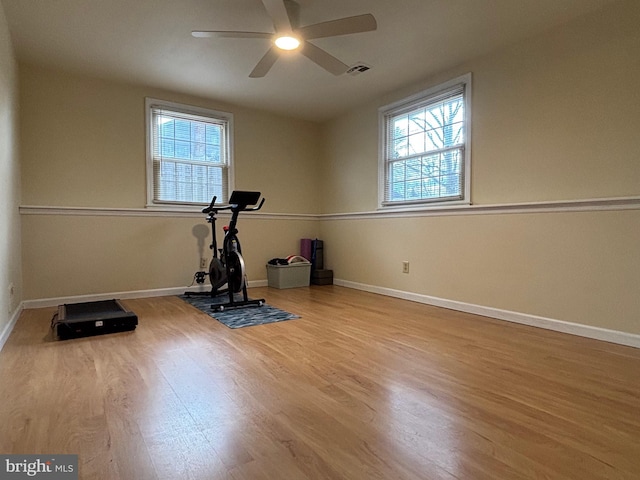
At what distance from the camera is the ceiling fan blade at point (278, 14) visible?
218 cm

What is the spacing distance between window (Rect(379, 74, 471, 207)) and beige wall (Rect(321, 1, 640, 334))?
0.42 feet

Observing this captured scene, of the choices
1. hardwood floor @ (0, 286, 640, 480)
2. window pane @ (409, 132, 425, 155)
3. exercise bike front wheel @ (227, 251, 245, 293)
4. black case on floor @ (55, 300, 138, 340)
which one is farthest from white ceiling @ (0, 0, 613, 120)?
hardwood floor @ (0, 286, 640, 480)

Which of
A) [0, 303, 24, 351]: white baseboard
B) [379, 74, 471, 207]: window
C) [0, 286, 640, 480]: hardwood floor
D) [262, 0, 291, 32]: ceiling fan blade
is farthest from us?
[379, 74, 471, 207]: window

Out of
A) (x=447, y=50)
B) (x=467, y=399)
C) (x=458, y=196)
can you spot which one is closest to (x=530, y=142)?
(x=458, y=196)

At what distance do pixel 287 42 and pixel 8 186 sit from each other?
2449 millimetres

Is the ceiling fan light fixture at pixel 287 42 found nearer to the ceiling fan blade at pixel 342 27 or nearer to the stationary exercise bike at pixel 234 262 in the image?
the ceiling fan blade at pixel 342 27

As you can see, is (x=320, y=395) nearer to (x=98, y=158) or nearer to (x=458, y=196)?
(x=458, y=196)

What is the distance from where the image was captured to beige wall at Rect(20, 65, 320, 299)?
142 inches

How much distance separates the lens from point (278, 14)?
2.30m

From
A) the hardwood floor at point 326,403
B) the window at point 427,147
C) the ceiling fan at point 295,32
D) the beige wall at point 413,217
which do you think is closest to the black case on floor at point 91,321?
the hardwood floor at point 326,403

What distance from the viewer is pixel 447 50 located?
3.23m

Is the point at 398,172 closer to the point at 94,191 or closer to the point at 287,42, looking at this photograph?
the point at 287,42

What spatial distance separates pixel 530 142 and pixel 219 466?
3184mm

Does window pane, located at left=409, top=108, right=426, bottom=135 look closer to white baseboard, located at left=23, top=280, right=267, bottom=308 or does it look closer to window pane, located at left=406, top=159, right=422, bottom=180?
window pane, located at left=406, top=159, right=422, bottom=180
